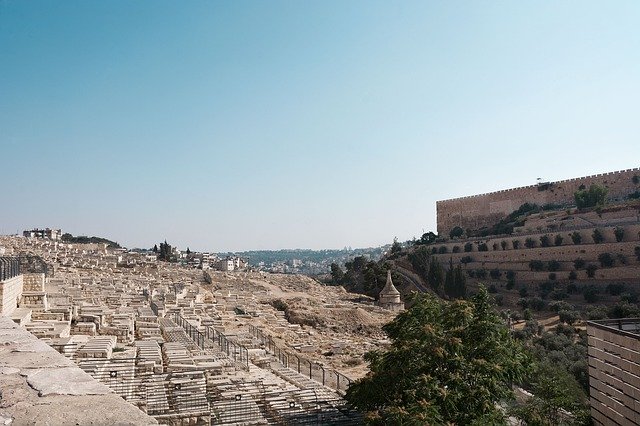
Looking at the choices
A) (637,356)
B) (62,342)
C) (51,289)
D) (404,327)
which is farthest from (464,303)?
(51,289)

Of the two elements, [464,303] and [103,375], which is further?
[464,303]

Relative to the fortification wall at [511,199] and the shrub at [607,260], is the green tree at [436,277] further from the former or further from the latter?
the fortification wall at [511,199]

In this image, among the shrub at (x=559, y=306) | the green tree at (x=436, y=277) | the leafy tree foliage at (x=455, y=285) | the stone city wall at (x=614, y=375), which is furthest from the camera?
the green tree at (x=436, y=277)

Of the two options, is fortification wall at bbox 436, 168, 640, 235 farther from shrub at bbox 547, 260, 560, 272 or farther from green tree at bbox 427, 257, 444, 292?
green tree at bbox 427, 257, 444, 292

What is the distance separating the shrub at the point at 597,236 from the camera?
4069cm

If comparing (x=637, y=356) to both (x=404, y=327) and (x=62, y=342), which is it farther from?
(x=62, y=342)

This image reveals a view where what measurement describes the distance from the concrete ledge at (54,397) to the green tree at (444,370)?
14.1 ft

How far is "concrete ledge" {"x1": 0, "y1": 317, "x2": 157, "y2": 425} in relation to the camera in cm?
223

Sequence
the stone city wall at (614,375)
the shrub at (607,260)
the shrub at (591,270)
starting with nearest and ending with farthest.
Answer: the stone city wall at (614,375), the shrub at (607,260), the shrub at (591,270)

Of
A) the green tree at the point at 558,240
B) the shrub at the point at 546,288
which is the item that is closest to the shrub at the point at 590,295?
the shrub at the point at 546,288

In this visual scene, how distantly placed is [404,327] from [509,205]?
57007 mm

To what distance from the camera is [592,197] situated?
48.6m

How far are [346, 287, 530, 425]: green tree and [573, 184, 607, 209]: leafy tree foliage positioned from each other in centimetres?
4555

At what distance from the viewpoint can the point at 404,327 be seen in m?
8.30
